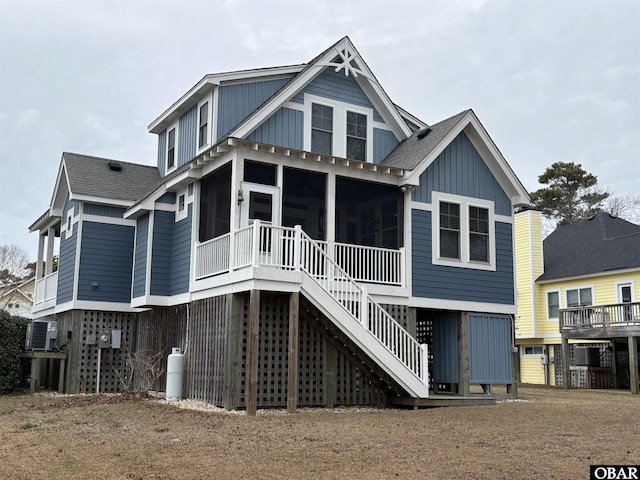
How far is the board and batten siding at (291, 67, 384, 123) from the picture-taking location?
17891 millimetres

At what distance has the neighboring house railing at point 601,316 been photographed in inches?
1026

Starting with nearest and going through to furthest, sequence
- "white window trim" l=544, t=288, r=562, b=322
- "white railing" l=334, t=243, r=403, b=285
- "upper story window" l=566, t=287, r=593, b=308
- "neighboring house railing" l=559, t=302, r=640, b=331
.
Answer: "white railing" l=334, t=243, r=403, b=285 → "neighboring house railing" l=559, t=302, r=640, b=331 → "upper story window" l=566, t=287, r=593, b=308 → "white window trim" l=544, t=288, r=562, b=322

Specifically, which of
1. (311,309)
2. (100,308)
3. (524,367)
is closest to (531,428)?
(311,309)

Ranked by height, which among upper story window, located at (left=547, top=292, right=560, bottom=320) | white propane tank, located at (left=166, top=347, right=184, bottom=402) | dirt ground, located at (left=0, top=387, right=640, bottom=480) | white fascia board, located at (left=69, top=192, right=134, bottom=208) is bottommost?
dirt ground, located at (left=0, top=387, right=640, bottom=480)

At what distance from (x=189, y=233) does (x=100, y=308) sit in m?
4.16

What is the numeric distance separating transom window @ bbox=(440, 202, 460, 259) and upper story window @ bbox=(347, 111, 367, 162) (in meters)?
2.51

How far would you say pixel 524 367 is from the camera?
34.5 m

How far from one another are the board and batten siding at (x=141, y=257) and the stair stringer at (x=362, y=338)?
5.71m

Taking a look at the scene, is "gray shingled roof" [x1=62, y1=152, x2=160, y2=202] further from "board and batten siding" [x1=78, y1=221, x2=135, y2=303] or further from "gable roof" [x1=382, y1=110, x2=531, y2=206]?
"gable roof" [x1=382, y1=110, x2=531, y2=206]

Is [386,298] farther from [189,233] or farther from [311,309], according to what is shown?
[189,233]

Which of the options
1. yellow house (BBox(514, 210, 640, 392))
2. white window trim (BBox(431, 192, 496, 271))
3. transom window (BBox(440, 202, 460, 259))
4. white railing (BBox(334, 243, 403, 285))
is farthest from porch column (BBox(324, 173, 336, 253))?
yellow house (BBox(514, 210, 640, 392))

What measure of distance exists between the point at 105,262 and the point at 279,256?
770cm

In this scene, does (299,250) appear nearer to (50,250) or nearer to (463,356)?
(463,356)

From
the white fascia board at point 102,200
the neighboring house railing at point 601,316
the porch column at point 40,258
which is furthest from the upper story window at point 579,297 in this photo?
the porch column at point 40,258
